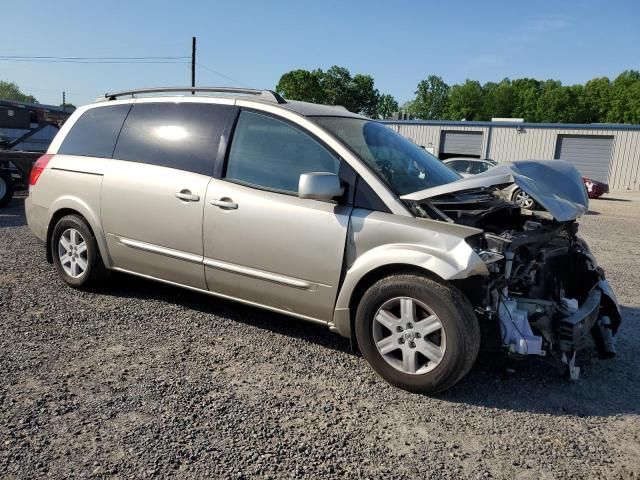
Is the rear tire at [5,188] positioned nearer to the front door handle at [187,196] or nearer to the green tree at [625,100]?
the front door handle at [187,196]

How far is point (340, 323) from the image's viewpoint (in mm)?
3689

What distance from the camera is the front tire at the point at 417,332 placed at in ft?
10.5

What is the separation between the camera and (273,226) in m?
3.80

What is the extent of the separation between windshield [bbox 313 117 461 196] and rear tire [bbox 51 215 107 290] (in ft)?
8.15

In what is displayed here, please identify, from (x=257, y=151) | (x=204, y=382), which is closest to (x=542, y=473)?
(x=204, y=382)

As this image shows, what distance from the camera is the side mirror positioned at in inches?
137

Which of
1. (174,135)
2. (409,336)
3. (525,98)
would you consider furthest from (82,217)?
(525,98)

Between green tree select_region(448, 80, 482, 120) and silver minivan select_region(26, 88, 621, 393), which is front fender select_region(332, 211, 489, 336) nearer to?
silver minivan select_region(26, 88, 621, 393)

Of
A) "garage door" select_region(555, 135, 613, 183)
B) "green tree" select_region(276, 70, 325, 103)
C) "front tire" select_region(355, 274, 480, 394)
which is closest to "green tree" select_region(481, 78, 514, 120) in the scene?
"green tree" select_region(276, 70, 325, 103)

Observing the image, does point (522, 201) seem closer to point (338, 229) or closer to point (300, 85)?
point (338, 229)

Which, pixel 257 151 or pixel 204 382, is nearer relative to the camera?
pixel 204 382

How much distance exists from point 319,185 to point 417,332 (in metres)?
1.14

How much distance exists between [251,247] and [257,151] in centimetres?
75

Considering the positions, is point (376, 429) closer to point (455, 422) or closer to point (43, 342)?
point (455, 422)
